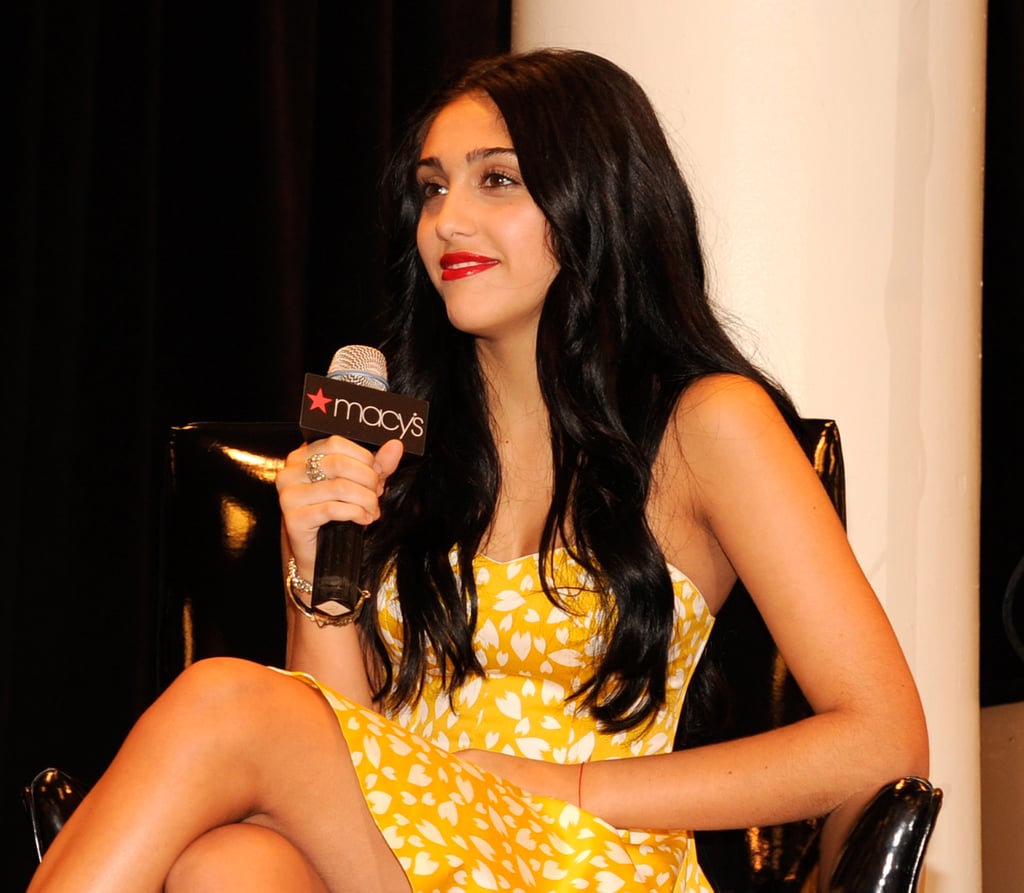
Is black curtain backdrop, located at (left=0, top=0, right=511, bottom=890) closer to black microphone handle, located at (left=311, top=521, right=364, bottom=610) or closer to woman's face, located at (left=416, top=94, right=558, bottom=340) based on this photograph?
woman's face, located at (left=416, top=94, right=558, bottom=340)

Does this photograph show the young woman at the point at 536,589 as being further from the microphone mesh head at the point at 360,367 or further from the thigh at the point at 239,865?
the microphone mesh head at the point at 360,367

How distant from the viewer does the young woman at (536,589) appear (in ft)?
4.18

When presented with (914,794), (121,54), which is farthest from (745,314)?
(121,54)

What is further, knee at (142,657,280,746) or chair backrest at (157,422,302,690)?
chair backrest at (157,422,302,690)

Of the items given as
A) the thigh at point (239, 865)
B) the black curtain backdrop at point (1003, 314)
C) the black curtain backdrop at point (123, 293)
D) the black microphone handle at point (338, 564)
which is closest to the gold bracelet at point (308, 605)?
the black microphone handle at point (338, 564)

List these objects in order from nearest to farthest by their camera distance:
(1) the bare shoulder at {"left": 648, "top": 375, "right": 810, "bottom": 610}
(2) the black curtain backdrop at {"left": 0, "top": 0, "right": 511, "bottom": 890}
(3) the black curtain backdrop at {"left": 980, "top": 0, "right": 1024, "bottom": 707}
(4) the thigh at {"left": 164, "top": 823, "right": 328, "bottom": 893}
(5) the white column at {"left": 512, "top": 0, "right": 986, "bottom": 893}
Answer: (4) the thigh at {"left": 164, "top": 823, "right": 328, "bottom": 893}
(1) the bare shoulder at {"left": 648, "top": 375, "right": 810, "bottom": 610}
(5) the white column at {"left": 512, "top": 0, "right": 986, "bottom": 893}
(2) the black curtain backdrop at {"left": 0, "top": 0, "right": 511, "bottom": 890}
(3) the black curtain backdrop at {"left": 980, "top": 0, "right": 1024, "bottom": 707}

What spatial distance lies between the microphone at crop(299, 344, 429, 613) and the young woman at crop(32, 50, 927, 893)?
0.10 ft

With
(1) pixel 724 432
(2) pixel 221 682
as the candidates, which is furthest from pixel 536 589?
(2) pixel 221 682

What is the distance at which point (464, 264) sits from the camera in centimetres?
170

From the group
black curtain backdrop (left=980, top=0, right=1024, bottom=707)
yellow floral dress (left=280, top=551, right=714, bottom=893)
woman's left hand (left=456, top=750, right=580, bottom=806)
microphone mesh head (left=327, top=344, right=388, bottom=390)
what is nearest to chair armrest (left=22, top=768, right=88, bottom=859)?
yellow floral dress (left=280, top=551, right=714, bottom=893)

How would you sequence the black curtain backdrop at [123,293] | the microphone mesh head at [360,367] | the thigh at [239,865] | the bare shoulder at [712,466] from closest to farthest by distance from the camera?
the thigh at [239,865] → the microphone mesh head at [360,367] → the bare shoulder at [712,466] → the black curtain backdrop at [123,293]

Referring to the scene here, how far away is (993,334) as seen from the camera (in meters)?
3.13

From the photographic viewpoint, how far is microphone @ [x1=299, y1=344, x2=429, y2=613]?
129 centimetres

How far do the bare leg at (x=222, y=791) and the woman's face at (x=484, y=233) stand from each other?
0.58 metres
